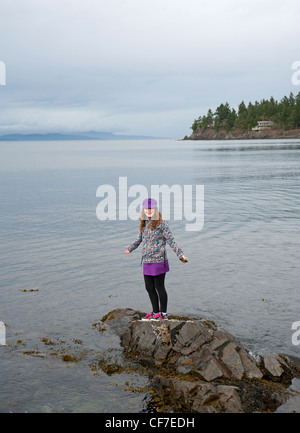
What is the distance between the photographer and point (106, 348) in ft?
34.1

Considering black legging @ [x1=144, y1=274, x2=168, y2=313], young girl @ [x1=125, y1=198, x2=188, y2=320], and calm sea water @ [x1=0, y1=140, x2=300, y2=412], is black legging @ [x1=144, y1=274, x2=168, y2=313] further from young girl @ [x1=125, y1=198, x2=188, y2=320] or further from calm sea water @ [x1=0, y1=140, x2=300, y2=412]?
calm sea water @ [x1=0, y1=140, x2=300, y2=412]

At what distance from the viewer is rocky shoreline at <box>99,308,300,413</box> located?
789 centimetres

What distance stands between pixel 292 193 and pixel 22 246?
2734 centimetres

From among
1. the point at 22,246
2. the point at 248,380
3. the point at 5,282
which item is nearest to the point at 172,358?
the point at 248,380

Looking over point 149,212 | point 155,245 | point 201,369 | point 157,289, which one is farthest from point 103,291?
point 201,369

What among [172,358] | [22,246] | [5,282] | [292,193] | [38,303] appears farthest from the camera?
[292,193]

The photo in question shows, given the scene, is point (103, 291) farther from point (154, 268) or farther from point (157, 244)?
point (157, 244)

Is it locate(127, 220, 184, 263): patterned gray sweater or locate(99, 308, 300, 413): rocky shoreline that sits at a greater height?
locate(127, 220, 184, 263): patterned gray sweater

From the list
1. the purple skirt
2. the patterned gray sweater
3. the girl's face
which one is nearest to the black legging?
the purple skirt

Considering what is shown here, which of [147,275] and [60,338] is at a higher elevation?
[147,275]

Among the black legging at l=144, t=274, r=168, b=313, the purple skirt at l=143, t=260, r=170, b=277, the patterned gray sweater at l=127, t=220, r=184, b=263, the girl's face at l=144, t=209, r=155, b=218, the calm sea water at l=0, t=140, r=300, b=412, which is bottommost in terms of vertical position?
the calm sea water at l=0, t=140, r=300, b=412

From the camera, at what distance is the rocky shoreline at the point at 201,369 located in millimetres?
7887
